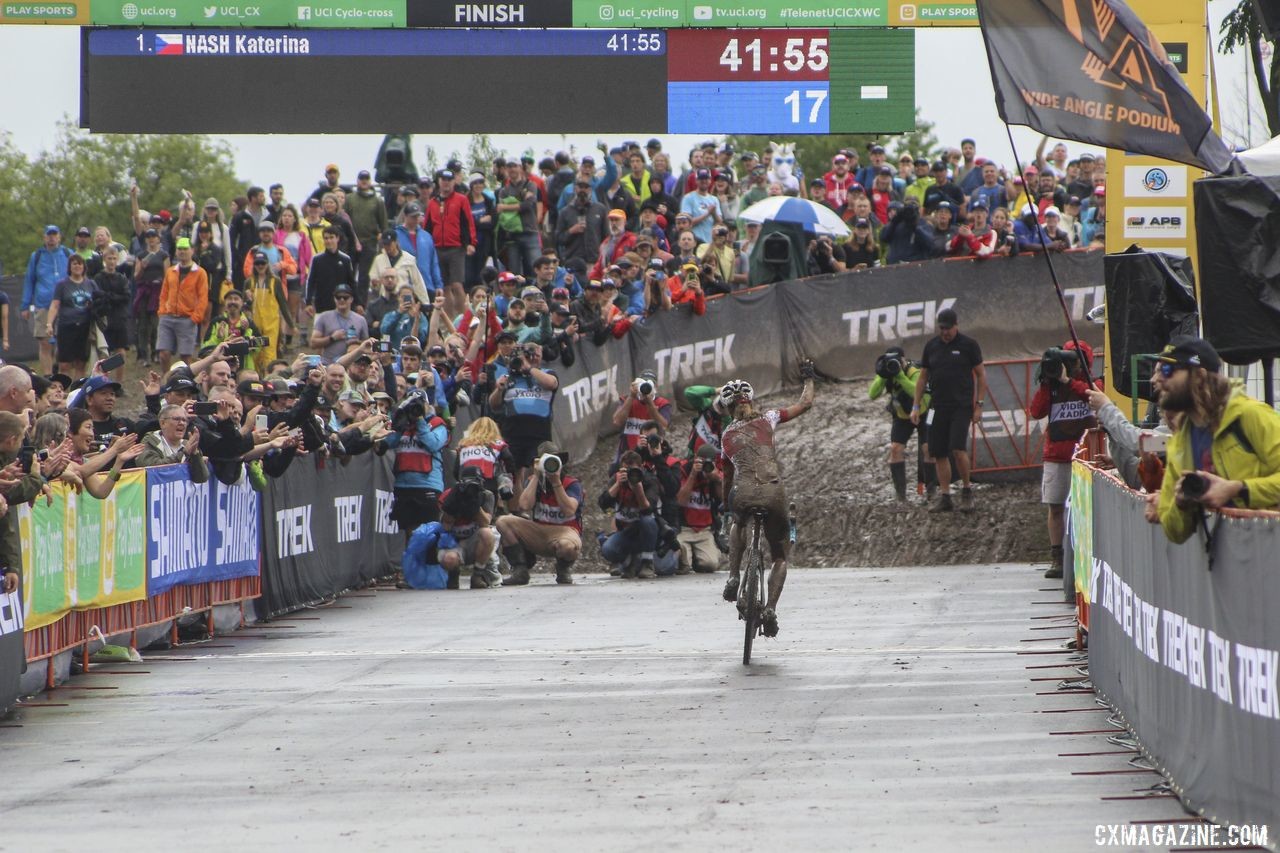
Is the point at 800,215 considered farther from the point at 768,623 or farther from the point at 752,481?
the point at 768,623

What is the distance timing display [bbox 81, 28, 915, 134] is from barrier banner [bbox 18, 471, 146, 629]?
1021 cm

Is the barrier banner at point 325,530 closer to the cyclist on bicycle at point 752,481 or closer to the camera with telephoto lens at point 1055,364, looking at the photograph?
the cyclist on bicycle at point 752,481

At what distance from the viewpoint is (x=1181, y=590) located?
27.9ft

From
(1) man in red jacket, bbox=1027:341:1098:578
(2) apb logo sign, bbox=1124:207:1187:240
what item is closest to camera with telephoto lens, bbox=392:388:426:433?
(1) man in red jacket, bbox=1027:341:1098:578

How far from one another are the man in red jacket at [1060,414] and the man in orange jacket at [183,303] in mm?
12346

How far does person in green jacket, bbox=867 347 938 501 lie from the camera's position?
2264cm

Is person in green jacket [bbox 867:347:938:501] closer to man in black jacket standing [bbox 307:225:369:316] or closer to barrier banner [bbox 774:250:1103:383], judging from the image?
barrier banner [bbox 774:250:1103:383]

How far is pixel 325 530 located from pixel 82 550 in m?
5.89

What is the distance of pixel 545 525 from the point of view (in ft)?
67.6

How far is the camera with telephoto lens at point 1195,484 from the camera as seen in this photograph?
7.70 m

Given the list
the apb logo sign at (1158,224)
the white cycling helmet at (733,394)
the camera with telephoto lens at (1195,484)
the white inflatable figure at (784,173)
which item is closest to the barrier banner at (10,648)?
the white cycling helmet at (733,394)

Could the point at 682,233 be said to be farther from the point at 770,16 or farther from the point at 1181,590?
the point at 1181,590

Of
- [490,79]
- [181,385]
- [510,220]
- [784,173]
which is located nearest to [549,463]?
[181,385]

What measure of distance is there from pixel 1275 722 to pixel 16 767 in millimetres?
6565
